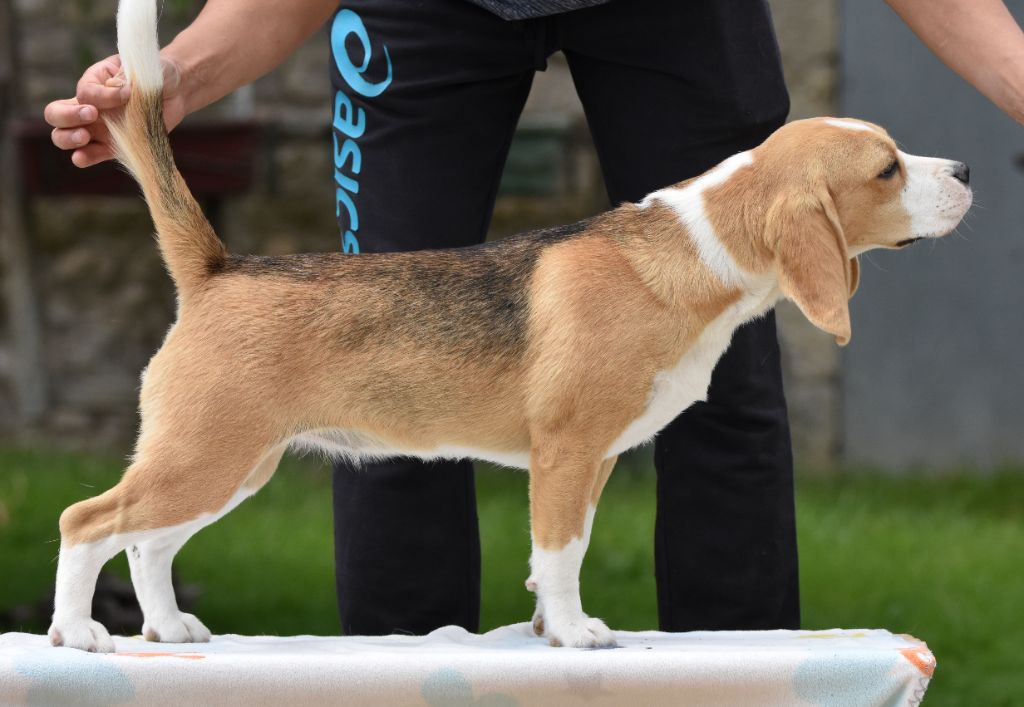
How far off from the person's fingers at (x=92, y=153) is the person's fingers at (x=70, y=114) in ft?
0.22

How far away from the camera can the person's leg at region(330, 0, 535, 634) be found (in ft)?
9.19

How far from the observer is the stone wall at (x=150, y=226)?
6.79 meters

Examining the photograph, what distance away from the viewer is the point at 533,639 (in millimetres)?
2580

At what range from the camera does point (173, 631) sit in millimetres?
2533

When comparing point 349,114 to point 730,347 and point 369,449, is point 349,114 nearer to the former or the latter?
point 369,449

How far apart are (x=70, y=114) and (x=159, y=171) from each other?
0.20 metres

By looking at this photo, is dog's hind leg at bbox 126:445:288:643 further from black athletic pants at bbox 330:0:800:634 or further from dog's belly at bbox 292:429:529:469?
black athletic pants at bbox 330:0:800:634

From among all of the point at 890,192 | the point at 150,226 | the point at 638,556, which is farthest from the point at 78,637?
the point at 150,226

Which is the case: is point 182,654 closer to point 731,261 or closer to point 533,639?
point 533,639

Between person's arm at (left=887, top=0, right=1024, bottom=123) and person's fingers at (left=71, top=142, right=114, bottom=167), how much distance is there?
5.05ft

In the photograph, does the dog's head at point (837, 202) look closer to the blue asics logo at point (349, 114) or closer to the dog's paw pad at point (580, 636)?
the dog's paw pad at point (580, 636)

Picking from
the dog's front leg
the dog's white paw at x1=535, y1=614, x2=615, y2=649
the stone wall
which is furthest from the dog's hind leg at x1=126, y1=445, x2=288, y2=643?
the stone wall

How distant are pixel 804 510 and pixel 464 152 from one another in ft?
13.1

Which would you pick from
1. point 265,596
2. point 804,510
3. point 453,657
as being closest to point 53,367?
point 265,596
